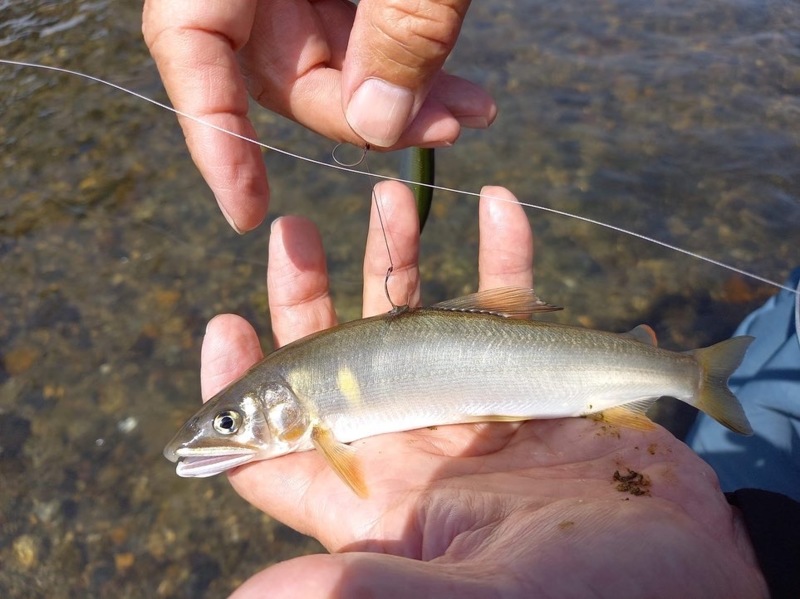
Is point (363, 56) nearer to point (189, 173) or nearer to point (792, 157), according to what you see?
point (189, 173)

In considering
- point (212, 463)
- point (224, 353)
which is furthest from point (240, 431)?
point (224, 353)

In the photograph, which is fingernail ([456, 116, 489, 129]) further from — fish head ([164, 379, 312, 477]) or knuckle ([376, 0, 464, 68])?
fish head ([164, 379, 312, 477])

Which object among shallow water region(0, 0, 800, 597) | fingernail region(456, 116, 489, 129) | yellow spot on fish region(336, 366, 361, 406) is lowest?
shallow water region(0, 0, 800, 597)

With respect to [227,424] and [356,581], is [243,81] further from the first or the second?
[356,581]

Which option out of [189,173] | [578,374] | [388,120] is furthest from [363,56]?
[189,173]

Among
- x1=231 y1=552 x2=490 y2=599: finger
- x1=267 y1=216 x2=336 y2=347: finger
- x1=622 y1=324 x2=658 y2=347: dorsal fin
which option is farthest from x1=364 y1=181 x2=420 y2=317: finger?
x1=231 y1=552 x2=490 y2=599: finger
